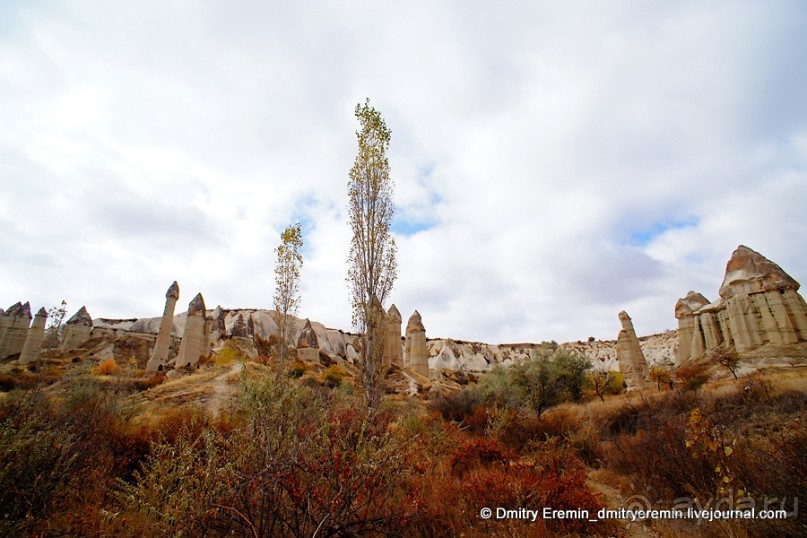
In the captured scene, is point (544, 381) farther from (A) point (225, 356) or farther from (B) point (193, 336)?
(B) point (193, 336)

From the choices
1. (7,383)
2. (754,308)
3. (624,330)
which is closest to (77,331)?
(7,383)

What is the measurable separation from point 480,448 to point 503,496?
2218 mm

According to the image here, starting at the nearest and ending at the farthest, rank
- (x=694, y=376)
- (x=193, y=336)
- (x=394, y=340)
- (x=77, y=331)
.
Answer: (x=694, y=376) → (x=193, y=336) → (x=394, y=340) → (x=77, y=331)

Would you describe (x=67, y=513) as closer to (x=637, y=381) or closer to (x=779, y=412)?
(x=779, y=412)

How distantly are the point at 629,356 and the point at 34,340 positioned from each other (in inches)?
1909

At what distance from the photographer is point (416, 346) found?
28719 mm

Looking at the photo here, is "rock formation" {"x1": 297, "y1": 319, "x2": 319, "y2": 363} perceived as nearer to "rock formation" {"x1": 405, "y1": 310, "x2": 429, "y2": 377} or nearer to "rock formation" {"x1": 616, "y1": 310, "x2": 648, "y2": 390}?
"rock formation" {"x1": 405, "y1": 310, "x2": 429, "y2": 377}

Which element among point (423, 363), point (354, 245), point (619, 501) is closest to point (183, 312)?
point (423, 363)

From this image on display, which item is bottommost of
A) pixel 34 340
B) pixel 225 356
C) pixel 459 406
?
pixel 459 406

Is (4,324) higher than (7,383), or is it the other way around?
(4,324)

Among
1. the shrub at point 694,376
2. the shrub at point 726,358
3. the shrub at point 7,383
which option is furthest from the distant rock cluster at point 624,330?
the shrub at point 7,383

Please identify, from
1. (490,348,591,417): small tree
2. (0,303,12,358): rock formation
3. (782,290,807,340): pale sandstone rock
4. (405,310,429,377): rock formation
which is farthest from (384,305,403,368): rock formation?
(0,303,12,358): rock formation

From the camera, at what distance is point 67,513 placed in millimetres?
3240

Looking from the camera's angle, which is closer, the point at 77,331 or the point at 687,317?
the point at 687,317
